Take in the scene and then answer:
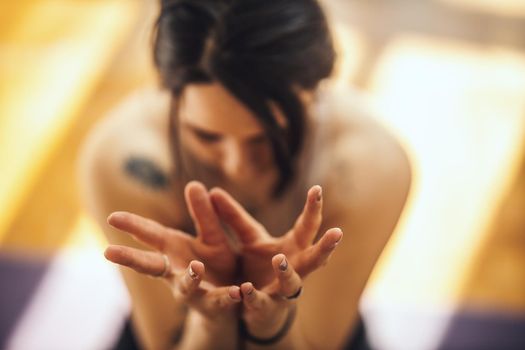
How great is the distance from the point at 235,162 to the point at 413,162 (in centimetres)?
32

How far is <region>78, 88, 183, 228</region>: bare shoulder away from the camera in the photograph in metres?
0.62

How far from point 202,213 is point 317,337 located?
0.22 m

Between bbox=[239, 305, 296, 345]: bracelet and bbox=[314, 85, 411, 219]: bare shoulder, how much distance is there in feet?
0.38

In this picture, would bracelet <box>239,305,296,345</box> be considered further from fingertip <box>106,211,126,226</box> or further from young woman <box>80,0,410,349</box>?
fingertip <box>106,211,126,226</box>

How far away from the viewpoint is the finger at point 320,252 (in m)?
0.41

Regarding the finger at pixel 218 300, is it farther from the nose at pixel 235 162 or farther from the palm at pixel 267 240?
the nose at pixel 235 162

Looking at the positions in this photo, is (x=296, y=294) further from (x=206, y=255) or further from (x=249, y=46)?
(x=249, y=46)

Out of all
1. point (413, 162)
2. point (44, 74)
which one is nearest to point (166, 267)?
point (413, 162)

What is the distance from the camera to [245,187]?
59 cm

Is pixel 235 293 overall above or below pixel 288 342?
above

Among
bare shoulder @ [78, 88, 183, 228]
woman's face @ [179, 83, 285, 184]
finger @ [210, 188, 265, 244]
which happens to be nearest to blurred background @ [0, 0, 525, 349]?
bare shoulder @ [78, 88, 183, 228]

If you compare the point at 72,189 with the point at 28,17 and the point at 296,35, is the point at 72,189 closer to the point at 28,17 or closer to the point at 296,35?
the point at 28,17

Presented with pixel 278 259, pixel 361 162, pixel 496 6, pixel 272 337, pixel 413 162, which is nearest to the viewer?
pixel 278 259

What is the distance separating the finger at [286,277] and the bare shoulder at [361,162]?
132 mm
